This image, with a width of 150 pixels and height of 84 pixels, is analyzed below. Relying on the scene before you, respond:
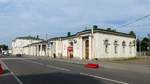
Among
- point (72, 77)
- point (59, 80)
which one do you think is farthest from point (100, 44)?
point (59, 80)

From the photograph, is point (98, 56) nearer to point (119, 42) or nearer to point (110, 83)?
point (119, 42)

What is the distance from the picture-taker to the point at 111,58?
7100cm

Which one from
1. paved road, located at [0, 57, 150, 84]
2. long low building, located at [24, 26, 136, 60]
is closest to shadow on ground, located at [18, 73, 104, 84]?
paved road, located at [0, 57, 150, 84]

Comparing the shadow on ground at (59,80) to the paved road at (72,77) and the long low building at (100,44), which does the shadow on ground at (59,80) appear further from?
the long low building at (100,44)

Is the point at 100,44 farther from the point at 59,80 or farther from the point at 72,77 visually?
the point at 59,80

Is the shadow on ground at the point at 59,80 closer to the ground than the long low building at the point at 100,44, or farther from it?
closer to the ground

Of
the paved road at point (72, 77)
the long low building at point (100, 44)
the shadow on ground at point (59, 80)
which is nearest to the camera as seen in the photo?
the shadow on ground at point (59, 80)

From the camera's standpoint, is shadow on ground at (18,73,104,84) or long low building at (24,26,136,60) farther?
long low building at (24,26,136,60)

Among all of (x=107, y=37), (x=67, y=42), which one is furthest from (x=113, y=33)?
(x=67, y=42)

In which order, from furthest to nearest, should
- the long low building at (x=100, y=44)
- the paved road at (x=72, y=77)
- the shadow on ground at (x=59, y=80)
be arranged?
the long low building at (x=100, y=44) < the paved road at (x=72, y=77) < the shadow on ground at (x=59, y=80)

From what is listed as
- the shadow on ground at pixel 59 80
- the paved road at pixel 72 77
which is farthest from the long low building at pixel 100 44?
the shadow on ground at pixel 59 80

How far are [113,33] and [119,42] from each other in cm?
308

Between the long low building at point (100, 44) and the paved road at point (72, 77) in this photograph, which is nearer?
the paved road at point (72, 77)

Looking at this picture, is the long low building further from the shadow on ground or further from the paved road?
the shadow on ground
